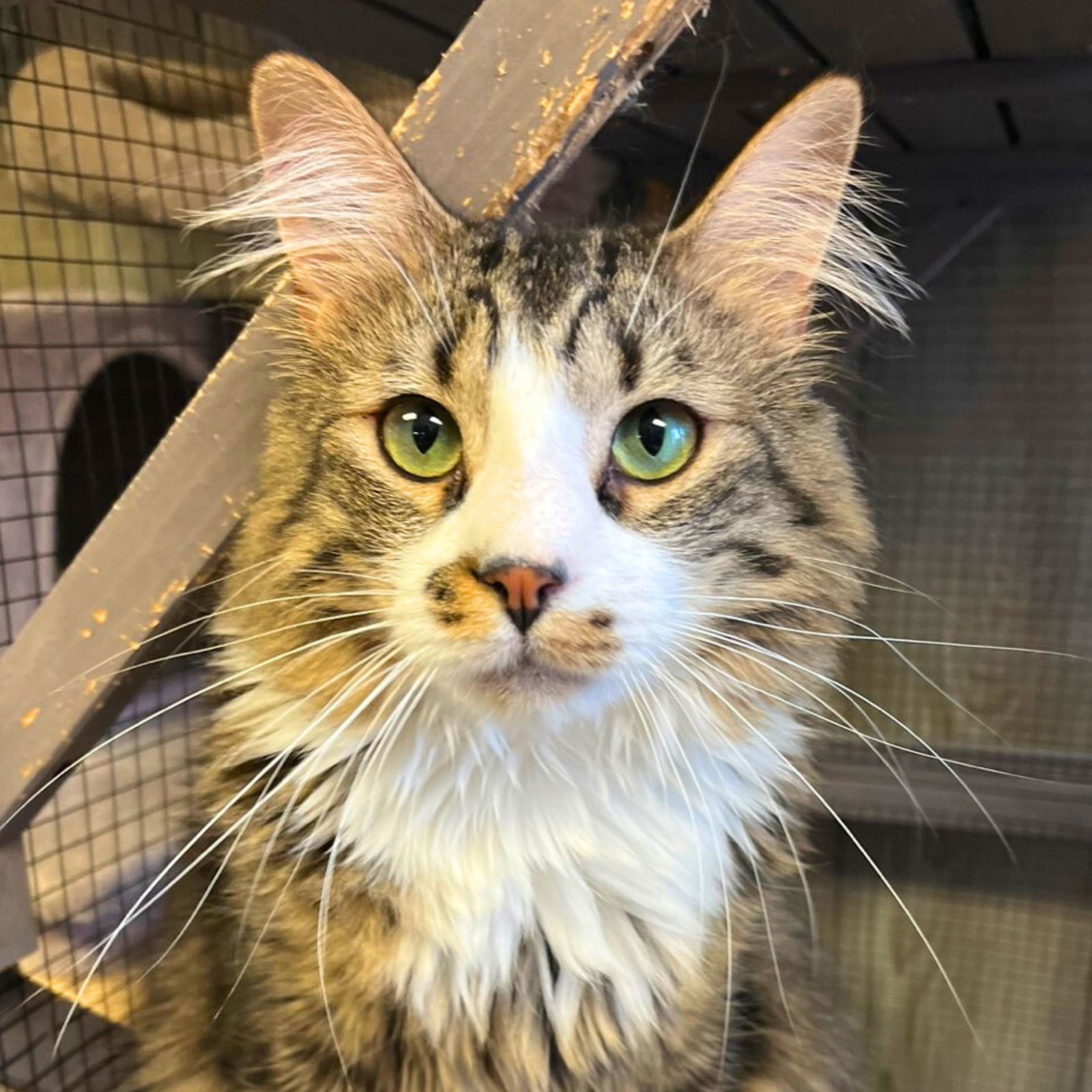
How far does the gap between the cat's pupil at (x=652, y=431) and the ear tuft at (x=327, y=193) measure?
9.5 inches

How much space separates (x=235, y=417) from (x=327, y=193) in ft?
0.72

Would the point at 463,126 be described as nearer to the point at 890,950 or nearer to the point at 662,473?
the point at 662,473

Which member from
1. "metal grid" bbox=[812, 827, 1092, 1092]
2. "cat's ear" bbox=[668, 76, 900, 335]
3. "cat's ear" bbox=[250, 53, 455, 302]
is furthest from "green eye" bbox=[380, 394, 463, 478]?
"metal grid" bbox=[812, 827, 1092, 1092]

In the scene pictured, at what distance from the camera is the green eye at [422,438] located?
0.80 metres

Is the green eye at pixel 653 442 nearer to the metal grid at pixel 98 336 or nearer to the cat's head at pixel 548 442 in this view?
the cat's head at pixel 548 442

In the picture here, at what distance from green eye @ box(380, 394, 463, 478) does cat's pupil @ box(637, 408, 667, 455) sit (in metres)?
0.15

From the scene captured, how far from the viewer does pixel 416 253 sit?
2.88 feet

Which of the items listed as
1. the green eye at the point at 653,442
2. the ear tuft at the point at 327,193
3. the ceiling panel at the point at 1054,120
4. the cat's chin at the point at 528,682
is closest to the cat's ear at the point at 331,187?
the ear tuft at the point at 327,193

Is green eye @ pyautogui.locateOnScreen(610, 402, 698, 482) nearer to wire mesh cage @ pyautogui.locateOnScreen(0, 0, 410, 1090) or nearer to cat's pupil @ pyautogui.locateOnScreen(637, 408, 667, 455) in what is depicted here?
cat's pupil @ pyautogui.locateOnScreen(637, 408, 667, 455)

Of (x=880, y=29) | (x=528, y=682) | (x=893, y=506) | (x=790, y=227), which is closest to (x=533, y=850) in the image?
(x=528, y=682)

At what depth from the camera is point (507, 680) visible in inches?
28.1

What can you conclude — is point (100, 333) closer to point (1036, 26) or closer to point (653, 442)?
point (653, 442)

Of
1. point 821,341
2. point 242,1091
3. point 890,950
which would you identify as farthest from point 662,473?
point 890,950

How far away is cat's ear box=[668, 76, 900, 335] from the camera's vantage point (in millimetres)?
828
